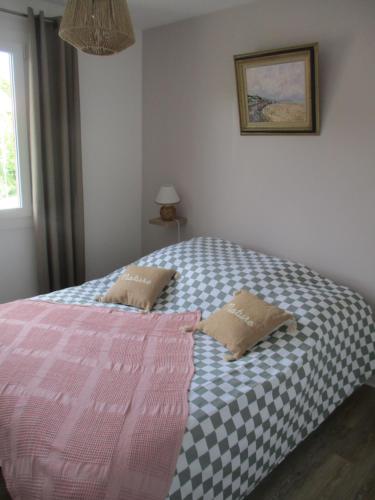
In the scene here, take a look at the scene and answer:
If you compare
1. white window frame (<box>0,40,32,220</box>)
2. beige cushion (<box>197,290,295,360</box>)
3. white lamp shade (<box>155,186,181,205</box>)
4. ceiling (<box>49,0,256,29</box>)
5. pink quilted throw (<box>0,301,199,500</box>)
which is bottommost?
pink quilted throw (<box>0,301,199,500</box>)

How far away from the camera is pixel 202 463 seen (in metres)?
1.48

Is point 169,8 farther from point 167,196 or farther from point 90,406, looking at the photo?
point 90,406

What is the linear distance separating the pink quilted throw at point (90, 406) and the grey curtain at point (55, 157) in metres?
0.92

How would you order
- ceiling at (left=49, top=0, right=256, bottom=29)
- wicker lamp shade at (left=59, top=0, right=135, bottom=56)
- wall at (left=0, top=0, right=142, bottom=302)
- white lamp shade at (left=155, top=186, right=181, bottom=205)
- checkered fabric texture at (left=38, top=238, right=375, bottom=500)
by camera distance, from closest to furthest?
checkered fabric texture at (left=38, top=238, right=375, bottom=500) → wicker lamp shade at (left=59, top=0, right=135, bottom=56) → ceiling at (left=49, top=0, right=256, bottom=29) → wall at (left=0, top=0, right=142, bottom=302) → white lamp shade at (left=155, top=186, right=181, bottom=205)

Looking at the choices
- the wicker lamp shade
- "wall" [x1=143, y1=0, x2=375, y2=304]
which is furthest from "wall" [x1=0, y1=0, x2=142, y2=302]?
the wicker lamp shade

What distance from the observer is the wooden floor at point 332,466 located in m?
1.82

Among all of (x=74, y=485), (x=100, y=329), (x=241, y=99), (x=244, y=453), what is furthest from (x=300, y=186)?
(x=74, y=485)

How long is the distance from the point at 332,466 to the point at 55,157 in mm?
2556

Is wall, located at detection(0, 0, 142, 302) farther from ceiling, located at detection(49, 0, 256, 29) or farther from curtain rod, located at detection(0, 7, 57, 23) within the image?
ceiling, located at detection(49, 0, 256, 29)

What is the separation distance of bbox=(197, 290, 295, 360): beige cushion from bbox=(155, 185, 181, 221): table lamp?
124cm

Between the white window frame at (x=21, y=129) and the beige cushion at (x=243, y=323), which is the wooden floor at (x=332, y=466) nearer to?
the beige cushion at (x=243, y=323)

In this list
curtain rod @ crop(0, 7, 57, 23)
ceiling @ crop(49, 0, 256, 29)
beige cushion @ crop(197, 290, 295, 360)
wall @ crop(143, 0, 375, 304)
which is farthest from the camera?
ceiling @ crop(49, 0, 256, 29)

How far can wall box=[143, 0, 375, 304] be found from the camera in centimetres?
243

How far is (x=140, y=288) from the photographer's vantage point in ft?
8.46
